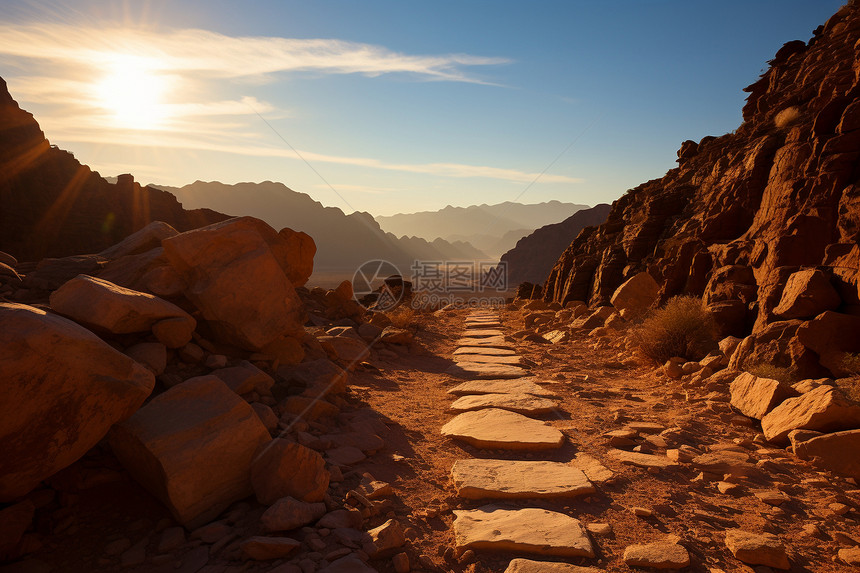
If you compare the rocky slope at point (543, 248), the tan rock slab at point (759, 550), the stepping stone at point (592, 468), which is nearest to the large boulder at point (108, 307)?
the stepping stone at point (592, 468)

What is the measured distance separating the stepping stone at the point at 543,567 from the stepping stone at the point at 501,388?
12.7 ft

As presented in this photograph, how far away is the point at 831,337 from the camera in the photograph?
5777 millimetres

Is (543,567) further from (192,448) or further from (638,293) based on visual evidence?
(638,293)

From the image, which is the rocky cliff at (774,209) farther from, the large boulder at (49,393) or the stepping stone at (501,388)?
the large boulder at (49,393)

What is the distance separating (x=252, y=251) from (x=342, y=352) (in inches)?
125

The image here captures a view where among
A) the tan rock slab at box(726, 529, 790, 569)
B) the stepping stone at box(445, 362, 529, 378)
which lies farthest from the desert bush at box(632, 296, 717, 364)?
the tan rock slab at box(726, 529, 790, 569)

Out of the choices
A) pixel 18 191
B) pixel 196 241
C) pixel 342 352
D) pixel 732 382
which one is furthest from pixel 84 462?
pixel 18 191

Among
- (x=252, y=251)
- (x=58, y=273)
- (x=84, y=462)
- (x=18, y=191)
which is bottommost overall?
(x=84, y=462)

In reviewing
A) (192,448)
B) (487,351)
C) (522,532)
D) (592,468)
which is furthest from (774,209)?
(192,448)

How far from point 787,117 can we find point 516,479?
11985 mm

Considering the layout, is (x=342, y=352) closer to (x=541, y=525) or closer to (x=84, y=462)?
(x=84, y=462)

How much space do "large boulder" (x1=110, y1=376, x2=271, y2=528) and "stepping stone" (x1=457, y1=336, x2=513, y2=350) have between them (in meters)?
8.48

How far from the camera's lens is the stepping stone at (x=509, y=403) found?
582 cm

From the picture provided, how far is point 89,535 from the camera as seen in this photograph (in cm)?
290
